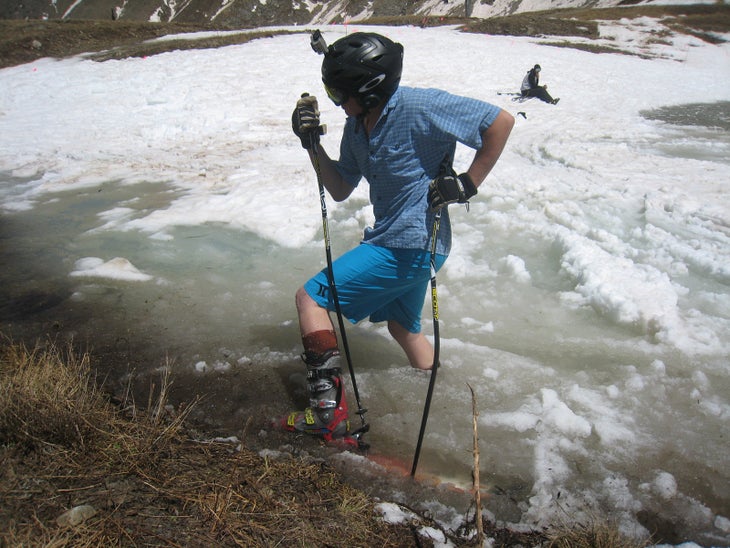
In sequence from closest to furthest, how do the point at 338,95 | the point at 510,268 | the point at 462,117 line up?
the point at 462,117 → the point at 338,95 → the point at 510,268

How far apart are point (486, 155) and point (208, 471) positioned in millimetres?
2346

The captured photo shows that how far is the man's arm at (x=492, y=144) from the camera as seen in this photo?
9.51 feet

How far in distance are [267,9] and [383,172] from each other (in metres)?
140

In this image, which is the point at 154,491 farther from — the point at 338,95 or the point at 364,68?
the point at 364,68

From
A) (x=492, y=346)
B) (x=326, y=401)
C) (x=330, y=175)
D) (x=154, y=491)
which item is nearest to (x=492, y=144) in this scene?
(x=330, y=175)

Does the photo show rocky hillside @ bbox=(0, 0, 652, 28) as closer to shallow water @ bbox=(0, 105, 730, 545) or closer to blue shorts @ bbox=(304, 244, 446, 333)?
shallow water @ bbox=(0, 105, 730, 545)

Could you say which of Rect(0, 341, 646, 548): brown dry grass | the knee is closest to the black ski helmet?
the knee

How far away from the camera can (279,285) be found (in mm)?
5297

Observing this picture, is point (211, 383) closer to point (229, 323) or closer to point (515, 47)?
point (229, 323)

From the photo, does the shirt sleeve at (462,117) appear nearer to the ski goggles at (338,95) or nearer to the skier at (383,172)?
the skier at (383,172)

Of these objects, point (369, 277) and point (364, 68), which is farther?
point (369, 277)

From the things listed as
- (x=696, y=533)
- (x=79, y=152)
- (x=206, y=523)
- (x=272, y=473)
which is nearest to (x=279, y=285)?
(x=272, y=473)

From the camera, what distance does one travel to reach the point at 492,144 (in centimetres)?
297

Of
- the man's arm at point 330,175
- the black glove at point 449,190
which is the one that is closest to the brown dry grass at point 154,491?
the black glove at point 449,190
